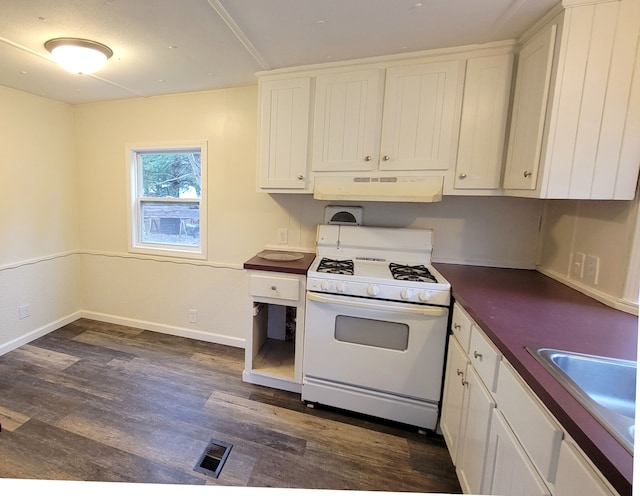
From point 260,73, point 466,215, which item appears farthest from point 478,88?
point 260,73

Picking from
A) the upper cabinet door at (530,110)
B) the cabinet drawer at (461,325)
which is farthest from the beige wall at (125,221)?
the cabinet drawer at (461,325)

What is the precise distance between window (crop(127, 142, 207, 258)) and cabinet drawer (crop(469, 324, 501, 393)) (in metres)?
2.32

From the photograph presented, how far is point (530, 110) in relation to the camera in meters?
1.58

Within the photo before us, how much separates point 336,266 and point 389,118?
1022 mm

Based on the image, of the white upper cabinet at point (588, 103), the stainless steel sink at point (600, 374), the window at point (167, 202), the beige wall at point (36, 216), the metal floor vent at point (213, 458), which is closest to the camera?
the stainless steel sink at point (600, 374)

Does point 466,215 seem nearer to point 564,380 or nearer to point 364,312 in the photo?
point 364,312

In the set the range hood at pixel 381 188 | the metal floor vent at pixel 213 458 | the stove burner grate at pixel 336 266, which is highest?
the range hood at pixel 381 188

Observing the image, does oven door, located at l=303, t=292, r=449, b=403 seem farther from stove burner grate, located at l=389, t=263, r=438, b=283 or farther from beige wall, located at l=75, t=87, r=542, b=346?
beige wall, located at l=75, t=87, r=542, b=346

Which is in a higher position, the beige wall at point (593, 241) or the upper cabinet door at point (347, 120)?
the upper cabinet door at point (347, 120)

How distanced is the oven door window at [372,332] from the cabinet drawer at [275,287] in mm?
347

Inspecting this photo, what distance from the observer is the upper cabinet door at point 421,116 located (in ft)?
5.98

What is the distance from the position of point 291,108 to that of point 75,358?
268 cm

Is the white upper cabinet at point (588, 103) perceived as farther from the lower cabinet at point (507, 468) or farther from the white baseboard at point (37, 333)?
the white baseboard at point (37, 333)

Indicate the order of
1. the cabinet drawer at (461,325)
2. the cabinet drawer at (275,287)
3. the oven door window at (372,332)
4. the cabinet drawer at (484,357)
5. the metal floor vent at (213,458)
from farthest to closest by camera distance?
the cabinet drawer at (275,287) → the oven door window at (372,332) → the metal floor vent at (213,458) → the cabinet drawer at (461,325) → the cabinet drawer at (484,357)
